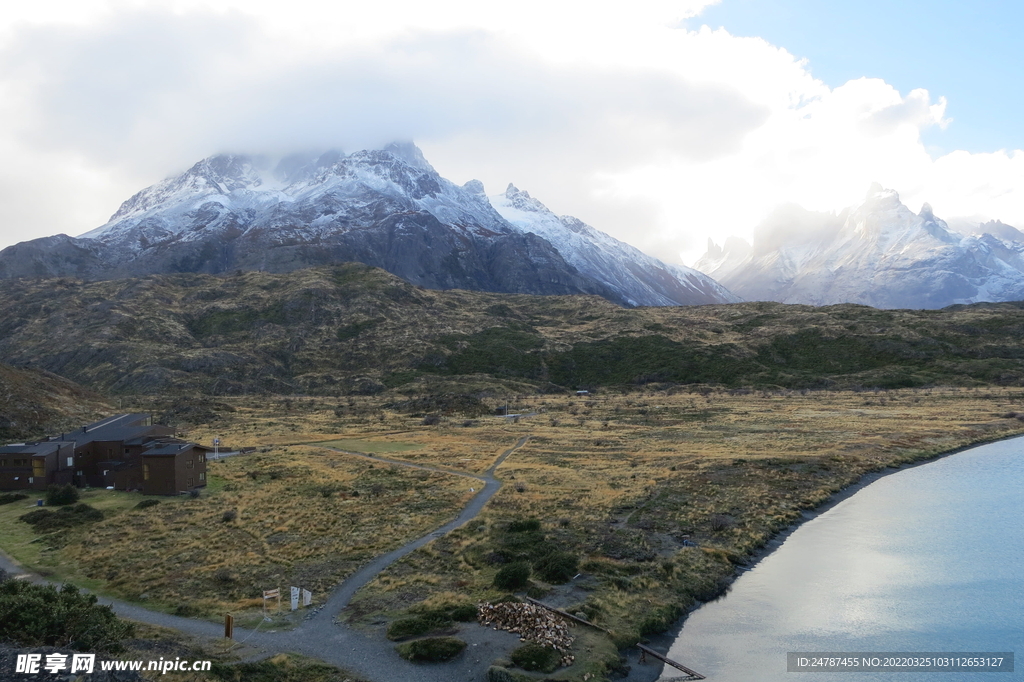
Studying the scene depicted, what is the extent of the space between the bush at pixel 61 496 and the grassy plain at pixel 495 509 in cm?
197

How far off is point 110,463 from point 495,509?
35.9 m

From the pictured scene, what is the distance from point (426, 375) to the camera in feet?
543

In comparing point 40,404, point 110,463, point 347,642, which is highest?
point 40,404

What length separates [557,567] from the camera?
33562mm

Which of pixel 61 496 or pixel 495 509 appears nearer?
pixel 495 509

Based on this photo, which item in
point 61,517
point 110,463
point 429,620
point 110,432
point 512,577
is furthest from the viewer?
point 110,432

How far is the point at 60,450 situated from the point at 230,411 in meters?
60.8

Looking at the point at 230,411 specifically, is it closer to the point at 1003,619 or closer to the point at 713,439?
the point at 713,439

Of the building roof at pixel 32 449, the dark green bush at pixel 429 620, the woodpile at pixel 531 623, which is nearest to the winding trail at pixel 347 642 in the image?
the woodpile at pixel 531 623

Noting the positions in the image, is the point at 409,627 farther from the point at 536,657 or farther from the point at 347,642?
the point at 536,657

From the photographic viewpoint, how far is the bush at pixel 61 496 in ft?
164

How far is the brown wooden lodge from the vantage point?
53406 mm

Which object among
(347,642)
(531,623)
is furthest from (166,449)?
(531,623)

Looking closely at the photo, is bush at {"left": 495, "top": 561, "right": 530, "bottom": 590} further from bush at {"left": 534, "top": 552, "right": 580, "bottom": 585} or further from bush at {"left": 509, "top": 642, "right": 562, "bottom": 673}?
bush at {"left": 509, "top": 642, "right": 562, "bottom": 673}
